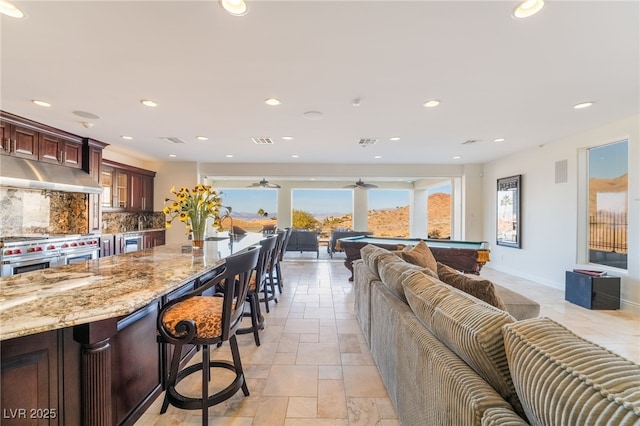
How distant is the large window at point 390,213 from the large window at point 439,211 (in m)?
0.86

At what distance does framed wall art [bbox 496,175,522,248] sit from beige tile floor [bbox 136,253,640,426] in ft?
5.54

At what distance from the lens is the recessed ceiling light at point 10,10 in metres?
1.65

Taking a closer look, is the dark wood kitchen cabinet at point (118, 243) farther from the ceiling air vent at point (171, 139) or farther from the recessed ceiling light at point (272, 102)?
the recessed ceiling light at point (272, 102)

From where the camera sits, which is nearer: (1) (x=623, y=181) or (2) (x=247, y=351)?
(2) (x=247, y=351)

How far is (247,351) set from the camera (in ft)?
8.43

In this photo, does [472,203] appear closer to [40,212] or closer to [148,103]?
[148,103]

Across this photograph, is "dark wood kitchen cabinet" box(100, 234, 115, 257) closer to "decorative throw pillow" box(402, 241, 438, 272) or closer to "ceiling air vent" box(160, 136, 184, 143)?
"ceiling air vent" box(160, 136, 184, 143)

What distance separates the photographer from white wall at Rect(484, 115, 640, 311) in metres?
3.63

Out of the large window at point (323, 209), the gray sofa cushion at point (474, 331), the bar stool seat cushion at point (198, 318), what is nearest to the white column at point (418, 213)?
the large window at point (323, 209)

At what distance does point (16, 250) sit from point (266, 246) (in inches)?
124

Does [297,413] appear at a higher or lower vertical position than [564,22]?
lower

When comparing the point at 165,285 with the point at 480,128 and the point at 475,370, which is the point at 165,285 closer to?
the point at 475,370

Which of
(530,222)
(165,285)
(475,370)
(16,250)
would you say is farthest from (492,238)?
(16,250)

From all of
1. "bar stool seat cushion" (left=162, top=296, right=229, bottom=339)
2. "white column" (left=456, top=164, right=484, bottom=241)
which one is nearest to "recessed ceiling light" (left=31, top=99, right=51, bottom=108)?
"bar stool seat cushion" (left=162, top=296, right=229, bottom=339)
